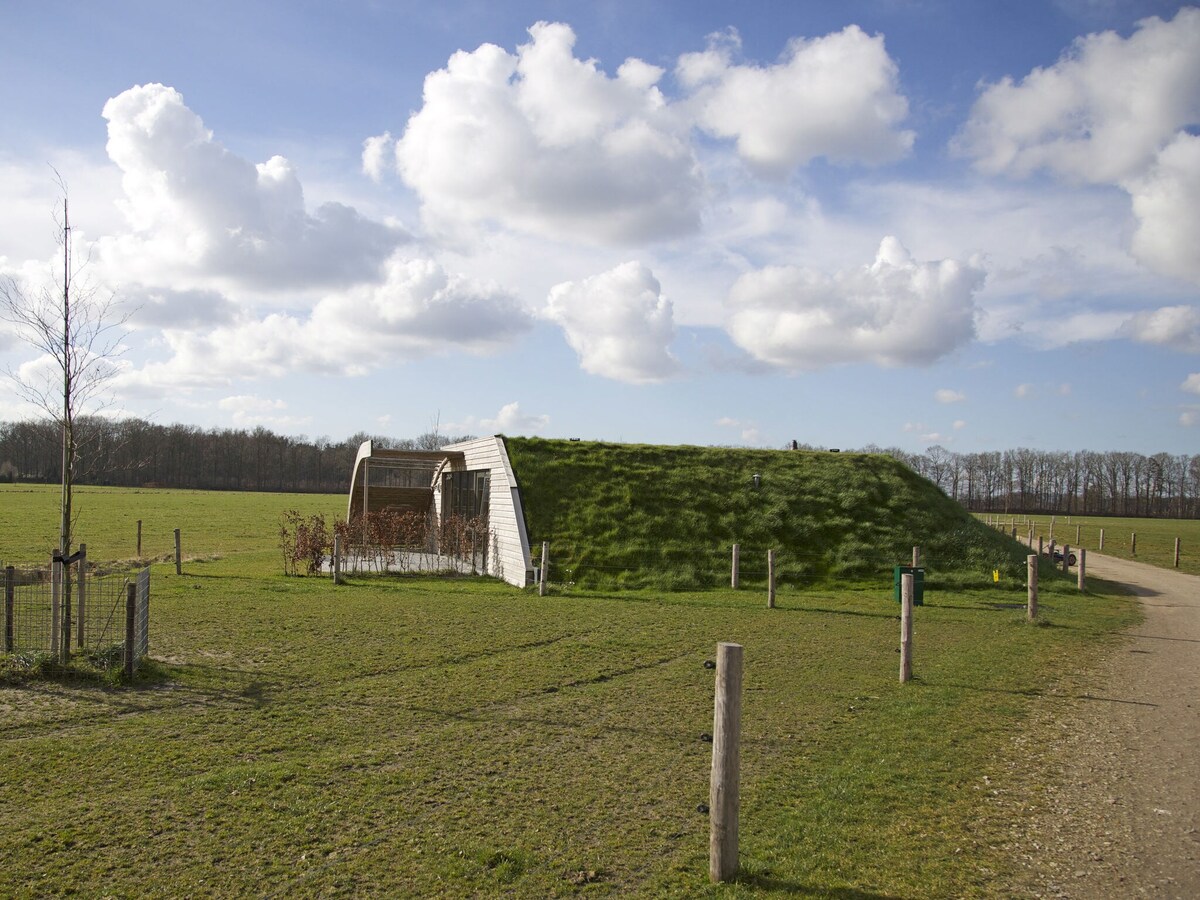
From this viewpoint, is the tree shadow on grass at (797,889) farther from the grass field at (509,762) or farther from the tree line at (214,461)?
the tree line at (214,461)

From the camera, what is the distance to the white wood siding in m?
19.4

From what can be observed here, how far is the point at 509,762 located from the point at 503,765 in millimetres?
87

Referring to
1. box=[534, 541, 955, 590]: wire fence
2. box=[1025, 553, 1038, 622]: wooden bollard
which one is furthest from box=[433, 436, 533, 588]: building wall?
box=[1025, 553, 1038, 622]: wooden bollard

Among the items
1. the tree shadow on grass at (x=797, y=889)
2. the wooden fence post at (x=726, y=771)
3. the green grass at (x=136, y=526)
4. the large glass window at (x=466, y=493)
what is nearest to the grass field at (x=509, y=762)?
the tree shadow on grass at (x=797, y=889)

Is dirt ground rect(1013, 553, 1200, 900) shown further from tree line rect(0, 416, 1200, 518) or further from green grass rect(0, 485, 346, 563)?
tree line rect(0, 416, 1200, 518)

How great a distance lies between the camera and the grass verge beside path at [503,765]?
4.60 metres

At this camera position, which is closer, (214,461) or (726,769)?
(726,769)

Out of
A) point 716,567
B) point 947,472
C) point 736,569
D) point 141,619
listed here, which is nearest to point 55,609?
point 141,619

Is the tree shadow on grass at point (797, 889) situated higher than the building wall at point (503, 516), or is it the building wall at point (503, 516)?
the building wall at point (503, 516)

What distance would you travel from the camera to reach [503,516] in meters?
21.2

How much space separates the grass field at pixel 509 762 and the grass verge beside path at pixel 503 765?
0.03 metres

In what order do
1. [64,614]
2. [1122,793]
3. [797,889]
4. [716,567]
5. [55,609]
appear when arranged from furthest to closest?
[716,567] → [64,614] → [55,609] → [1122,793] → [797,889]

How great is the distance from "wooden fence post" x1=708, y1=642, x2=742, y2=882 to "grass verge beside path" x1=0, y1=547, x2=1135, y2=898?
0.58ft

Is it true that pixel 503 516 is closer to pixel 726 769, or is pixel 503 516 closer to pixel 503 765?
pixel 503 765
